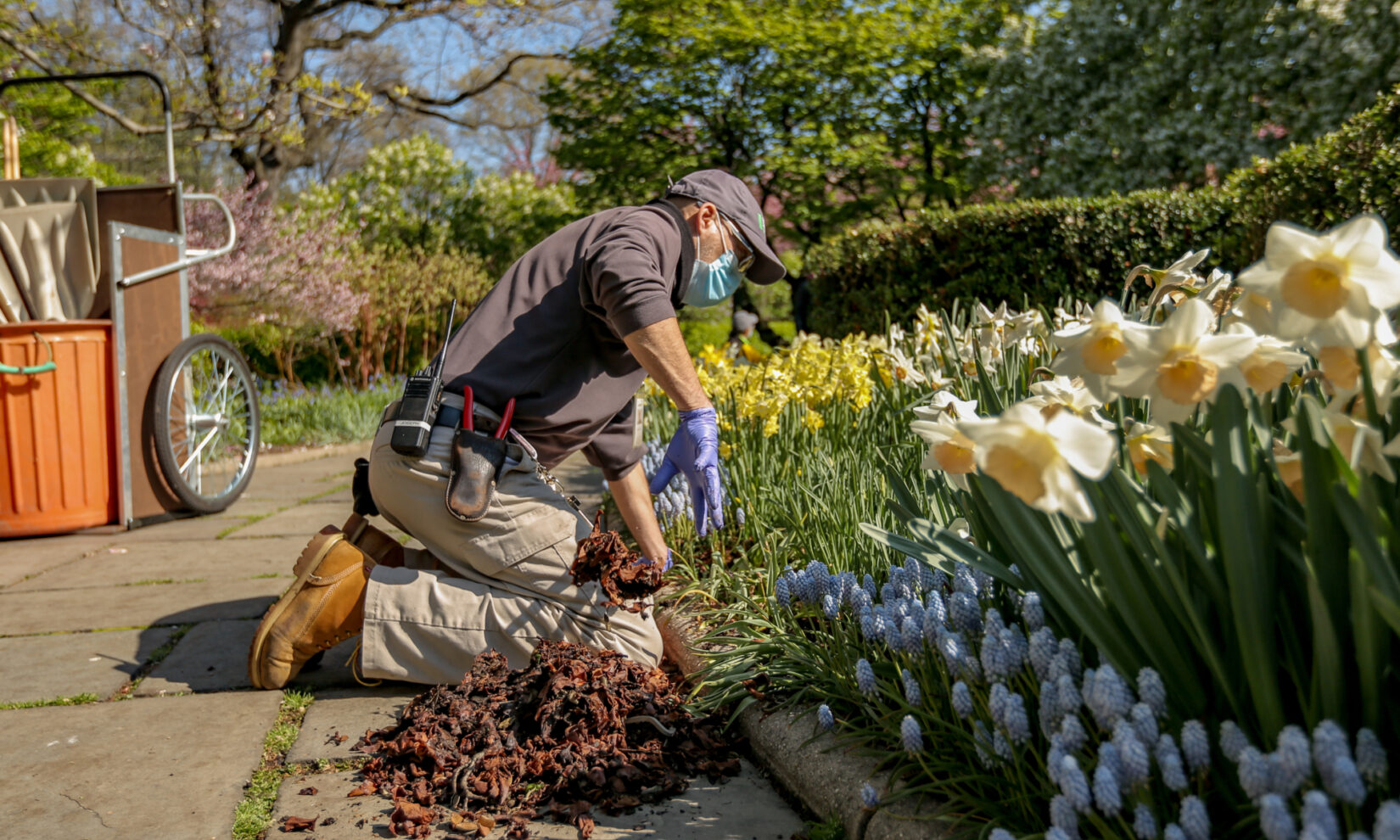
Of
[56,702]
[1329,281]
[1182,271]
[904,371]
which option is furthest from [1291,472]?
[56,702]

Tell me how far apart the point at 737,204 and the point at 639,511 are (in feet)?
3.18

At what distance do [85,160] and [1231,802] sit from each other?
17.2 meters

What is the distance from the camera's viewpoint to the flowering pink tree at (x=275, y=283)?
32.8 ft

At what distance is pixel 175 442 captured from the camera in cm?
514

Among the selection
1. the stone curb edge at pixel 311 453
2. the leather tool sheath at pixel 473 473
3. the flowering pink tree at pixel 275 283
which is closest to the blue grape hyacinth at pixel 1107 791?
the leather tool sheath at pixel 473 473

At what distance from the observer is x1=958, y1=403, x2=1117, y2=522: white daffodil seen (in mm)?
1094

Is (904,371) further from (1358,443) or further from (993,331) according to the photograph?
(1358,443)

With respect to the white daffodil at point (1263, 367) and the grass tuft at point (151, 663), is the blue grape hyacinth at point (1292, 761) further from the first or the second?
the grass tuft at point (151, 663)

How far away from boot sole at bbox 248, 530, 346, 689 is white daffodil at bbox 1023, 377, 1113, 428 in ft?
6.32

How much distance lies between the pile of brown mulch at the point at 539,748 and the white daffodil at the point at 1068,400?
1.02 m

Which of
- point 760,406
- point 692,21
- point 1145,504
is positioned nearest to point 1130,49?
point 692,21

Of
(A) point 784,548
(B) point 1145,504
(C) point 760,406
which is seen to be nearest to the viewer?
(B) point 1145,504

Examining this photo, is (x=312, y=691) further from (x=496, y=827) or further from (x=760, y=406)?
(x=760, y=406)

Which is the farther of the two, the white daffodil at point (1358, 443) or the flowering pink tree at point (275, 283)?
the flowering pink tree at point (275, 283)
